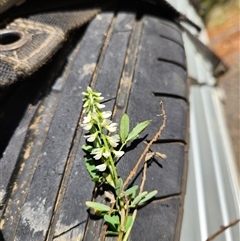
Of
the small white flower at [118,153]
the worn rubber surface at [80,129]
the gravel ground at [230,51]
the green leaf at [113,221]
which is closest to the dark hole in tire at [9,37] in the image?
the worn rubber surface at [80,129]

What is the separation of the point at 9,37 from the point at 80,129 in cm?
38

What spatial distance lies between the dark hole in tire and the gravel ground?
1110 millimetres

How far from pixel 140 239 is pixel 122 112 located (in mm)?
323

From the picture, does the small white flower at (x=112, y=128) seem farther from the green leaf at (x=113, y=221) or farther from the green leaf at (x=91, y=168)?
the green leaf at (x=113, y=221)

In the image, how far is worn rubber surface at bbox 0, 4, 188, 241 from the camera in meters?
0.93

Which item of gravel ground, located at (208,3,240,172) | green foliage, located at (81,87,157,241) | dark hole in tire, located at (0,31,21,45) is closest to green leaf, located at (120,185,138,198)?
green foliage, located at (81,87,157,241)

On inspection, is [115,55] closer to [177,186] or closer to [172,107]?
[172,107]

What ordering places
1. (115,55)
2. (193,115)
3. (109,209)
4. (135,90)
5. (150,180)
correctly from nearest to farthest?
(109,209) → (150,180) → (135,90) → (115,55) → (193,115)

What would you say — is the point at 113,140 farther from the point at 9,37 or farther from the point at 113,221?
the point at 9,37

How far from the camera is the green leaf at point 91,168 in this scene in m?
0.94

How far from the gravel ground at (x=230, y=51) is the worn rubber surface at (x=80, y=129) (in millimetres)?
804

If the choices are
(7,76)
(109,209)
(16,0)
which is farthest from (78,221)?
(16,0)

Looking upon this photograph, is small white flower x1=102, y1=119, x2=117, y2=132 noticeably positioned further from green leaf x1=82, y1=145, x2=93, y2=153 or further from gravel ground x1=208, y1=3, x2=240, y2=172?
gravel ground x1=208, y1=3, x2=240, y2=172

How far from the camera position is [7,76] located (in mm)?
1064
